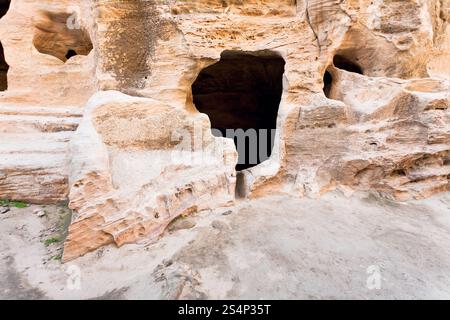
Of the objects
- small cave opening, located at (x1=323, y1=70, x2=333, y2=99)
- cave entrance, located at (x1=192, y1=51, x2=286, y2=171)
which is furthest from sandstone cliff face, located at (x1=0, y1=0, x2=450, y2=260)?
cave entrance, located at (x1=192, y1=51, x2=286, y2=171)

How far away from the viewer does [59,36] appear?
668 centimetres

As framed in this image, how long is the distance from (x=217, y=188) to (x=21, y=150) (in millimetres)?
2969

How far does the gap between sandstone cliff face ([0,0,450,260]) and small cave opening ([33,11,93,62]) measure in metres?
0.72

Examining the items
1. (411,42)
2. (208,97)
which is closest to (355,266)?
(411,42)

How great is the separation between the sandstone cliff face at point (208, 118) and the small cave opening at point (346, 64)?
0.14m

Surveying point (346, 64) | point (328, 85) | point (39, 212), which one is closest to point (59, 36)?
point (39, 212)

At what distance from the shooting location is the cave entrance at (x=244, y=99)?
675cm

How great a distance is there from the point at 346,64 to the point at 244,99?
2939mm

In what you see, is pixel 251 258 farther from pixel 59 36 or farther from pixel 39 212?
pixel 59 36

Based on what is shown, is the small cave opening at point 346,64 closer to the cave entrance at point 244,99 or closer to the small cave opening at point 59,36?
the cave entrance at point 244,99

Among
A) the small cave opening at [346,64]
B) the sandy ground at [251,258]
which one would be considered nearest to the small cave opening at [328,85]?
the small cave opening at [346,64]

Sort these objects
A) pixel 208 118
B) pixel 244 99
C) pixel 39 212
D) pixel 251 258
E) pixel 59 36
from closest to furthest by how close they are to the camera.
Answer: pixel 251 258
pixel 39 212
pixel 208 118
pixel 59 36
pixel 244 99

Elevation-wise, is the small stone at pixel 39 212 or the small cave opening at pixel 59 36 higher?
the small cave opening at pixel 59 36

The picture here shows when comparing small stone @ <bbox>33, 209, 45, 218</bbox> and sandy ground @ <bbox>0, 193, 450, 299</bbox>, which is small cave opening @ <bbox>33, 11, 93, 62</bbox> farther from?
sandy ground @ <bbox>0, 193, 450, 299</bbox>
